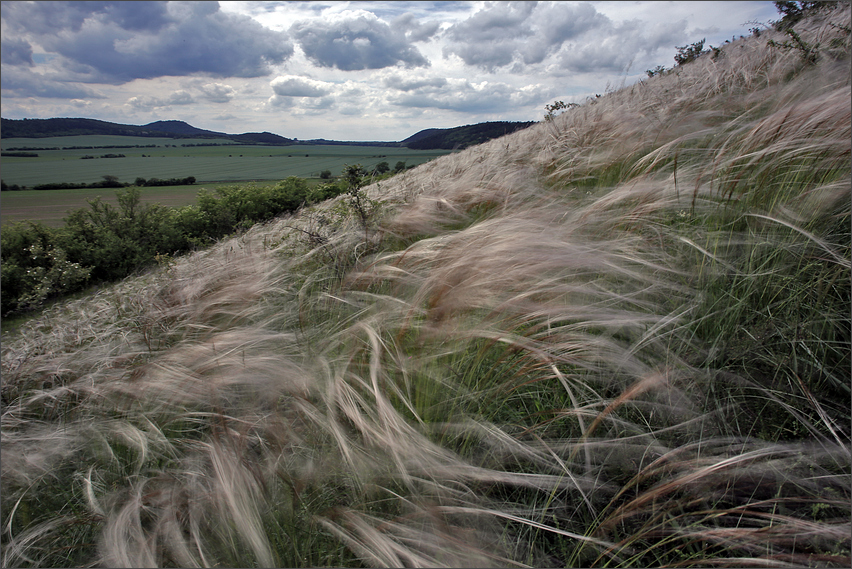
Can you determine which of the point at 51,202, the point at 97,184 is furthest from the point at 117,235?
the point at 97,184

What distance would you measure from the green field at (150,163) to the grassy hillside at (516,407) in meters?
2.90

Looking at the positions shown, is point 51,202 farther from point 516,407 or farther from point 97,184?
point 516,407

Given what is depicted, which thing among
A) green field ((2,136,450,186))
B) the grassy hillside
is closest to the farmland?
green field ((2,136,450,186))

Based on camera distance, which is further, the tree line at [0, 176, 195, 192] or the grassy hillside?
the tree line at [0, 176, 195, 192]

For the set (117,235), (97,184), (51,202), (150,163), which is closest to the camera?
(117,235)

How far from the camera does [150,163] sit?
13070 mm

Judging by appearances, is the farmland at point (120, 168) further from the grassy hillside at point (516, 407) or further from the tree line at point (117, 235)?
the grassy hillside at point (516, 407)

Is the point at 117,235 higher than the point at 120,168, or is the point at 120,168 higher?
the point at 120,168

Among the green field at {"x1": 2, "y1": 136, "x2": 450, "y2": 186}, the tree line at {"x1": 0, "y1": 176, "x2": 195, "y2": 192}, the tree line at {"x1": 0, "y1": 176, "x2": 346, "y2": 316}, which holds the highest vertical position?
the green field at {"x1": 2, "y1": 136, "x2": 450, "y2": 186}

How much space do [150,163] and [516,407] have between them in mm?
16119

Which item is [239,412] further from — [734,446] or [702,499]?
[734,446]

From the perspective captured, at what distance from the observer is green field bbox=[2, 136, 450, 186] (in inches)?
308

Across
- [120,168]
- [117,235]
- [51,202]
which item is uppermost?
[120,168]

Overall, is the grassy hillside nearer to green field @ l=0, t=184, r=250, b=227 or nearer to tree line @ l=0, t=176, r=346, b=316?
tree line @ l=0, t=176, r=346, b=316
